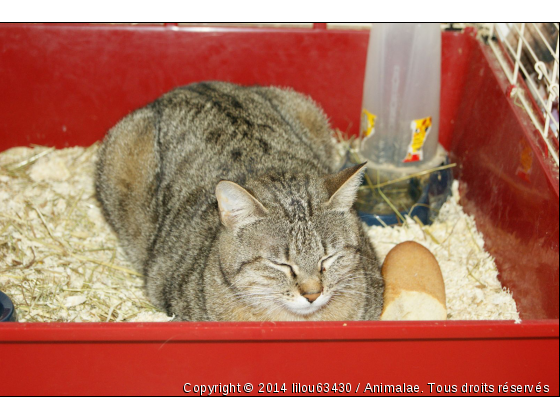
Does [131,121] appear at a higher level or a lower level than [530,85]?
lower

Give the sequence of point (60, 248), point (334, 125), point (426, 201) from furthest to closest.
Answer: point (334, 125), point (426, 201), point (60, 248)

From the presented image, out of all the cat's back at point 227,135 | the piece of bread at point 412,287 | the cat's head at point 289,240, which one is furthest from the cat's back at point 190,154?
the piece of bread at point 412,287

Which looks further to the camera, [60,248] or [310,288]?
[60,248]

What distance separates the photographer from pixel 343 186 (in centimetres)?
222

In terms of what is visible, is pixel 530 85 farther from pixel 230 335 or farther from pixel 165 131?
pixel 230 335

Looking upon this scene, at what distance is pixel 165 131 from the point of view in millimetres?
3098

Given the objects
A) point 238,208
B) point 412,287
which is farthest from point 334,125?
point 238,208

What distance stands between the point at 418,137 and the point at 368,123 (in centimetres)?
32

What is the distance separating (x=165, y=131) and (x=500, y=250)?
1.93 meters

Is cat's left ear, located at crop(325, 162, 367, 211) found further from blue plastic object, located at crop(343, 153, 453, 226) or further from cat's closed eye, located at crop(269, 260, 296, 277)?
blue plastic object, located at crop(343, 153, 453, 226)

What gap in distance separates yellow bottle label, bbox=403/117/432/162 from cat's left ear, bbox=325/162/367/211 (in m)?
1.37

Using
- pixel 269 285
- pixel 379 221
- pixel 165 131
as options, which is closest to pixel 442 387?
pixel 269 285

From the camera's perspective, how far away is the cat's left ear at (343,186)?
2.21m

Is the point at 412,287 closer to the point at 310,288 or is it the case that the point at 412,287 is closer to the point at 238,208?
the point at 310,288
